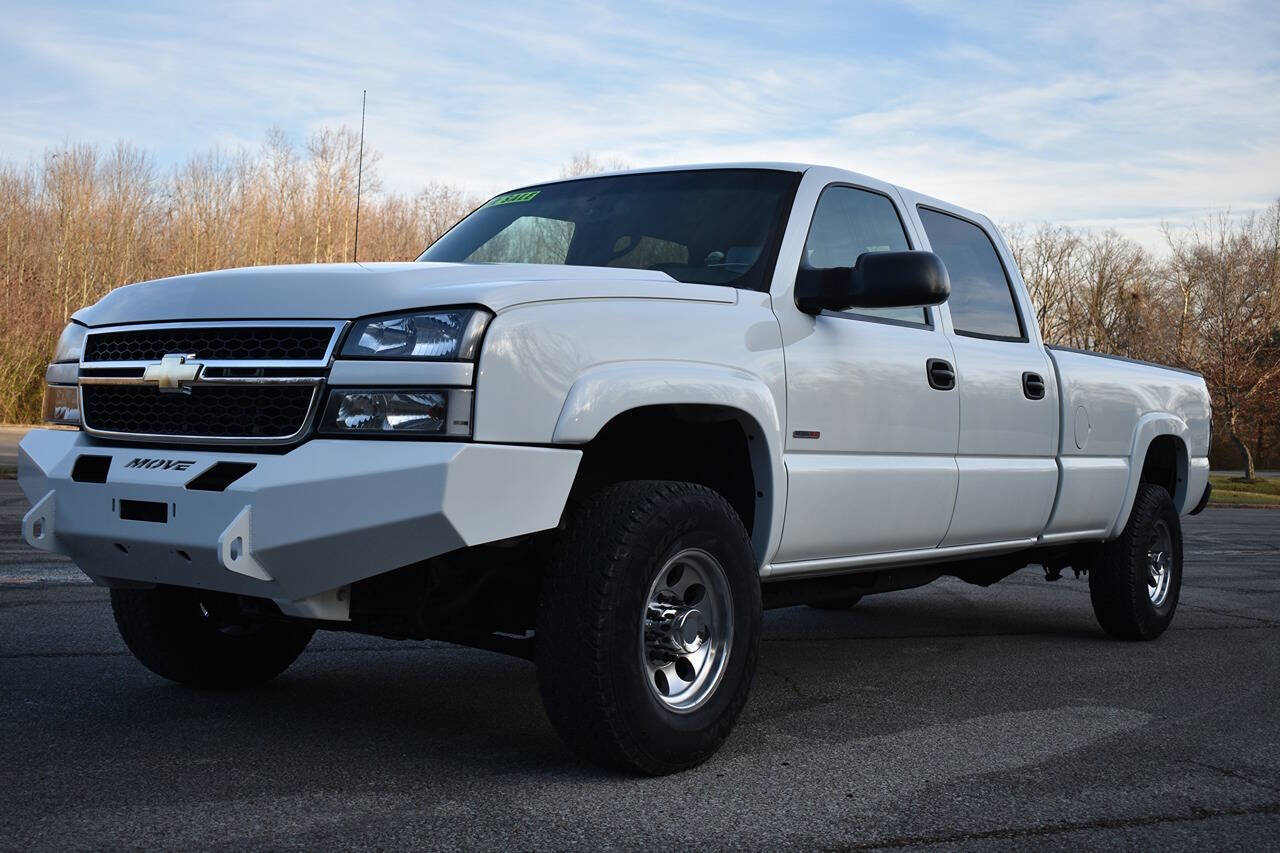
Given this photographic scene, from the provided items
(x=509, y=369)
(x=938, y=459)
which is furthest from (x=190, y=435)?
(x=938, y=459)

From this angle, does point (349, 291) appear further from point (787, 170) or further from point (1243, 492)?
point (1243, 492)

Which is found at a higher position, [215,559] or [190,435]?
[190,435]

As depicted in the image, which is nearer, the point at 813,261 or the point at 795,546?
the point at 795,546

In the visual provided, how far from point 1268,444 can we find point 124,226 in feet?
Answer: 142

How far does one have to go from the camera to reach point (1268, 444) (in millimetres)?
52469

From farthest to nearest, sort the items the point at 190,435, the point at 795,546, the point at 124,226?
1. the point at 124,226
2. the point at 795,546
3. the point at 190,435

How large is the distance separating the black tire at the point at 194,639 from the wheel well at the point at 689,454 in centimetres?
131

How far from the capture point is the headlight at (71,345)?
4102 millimetres

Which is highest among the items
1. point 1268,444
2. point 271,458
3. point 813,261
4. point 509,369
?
point 813,261

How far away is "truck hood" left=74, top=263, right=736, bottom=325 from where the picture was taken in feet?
11.6

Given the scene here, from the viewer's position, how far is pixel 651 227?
4938 millimetres

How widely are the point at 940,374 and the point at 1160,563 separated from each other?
273 centimetres

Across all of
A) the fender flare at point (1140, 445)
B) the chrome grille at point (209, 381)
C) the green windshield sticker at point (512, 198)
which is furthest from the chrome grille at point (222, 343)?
the fender flare at point (1140, 445)

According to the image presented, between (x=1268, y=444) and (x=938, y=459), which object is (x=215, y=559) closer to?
(x=938, y=459)
